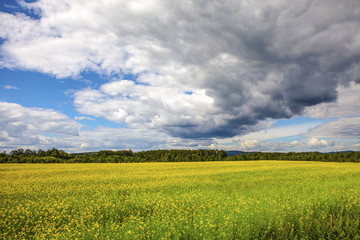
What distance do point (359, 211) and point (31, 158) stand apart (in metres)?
81.6

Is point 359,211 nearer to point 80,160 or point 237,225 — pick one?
point 237,225

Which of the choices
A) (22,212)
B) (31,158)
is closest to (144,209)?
(22,212)

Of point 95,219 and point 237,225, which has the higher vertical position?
point 237,225

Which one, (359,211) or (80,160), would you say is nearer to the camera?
(359,211)

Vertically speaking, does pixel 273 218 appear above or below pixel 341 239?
above

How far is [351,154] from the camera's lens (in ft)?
289

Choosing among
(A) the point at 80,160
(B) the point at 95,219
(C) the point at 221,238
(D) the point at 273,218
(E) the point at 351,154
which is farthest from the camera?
(E) the point at 351,154

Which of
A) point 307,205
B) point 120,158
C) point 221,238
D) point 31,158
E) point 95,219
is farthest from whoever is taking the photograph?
point 120,158

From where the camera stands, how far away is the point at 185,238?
21.6 feet

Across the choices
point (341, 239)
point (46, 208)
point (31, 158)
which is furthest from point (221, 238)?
point (31, 158)

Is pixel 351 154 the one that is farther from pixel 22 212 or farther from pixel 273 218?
pixel 22 212

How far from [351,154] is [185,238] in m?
113

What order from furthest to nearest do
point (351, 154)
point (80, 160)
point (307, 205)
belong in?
point (351, 154)
point (80, 160)
point (307, 205)

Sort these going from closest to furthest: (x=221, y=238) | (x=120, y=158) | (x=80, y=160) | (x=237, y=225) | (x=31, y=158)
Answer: (x=221, y=238)
(x=237, y=225)
(x=31, y=158)
(x=80, y=160)
(x=120, y=158)
